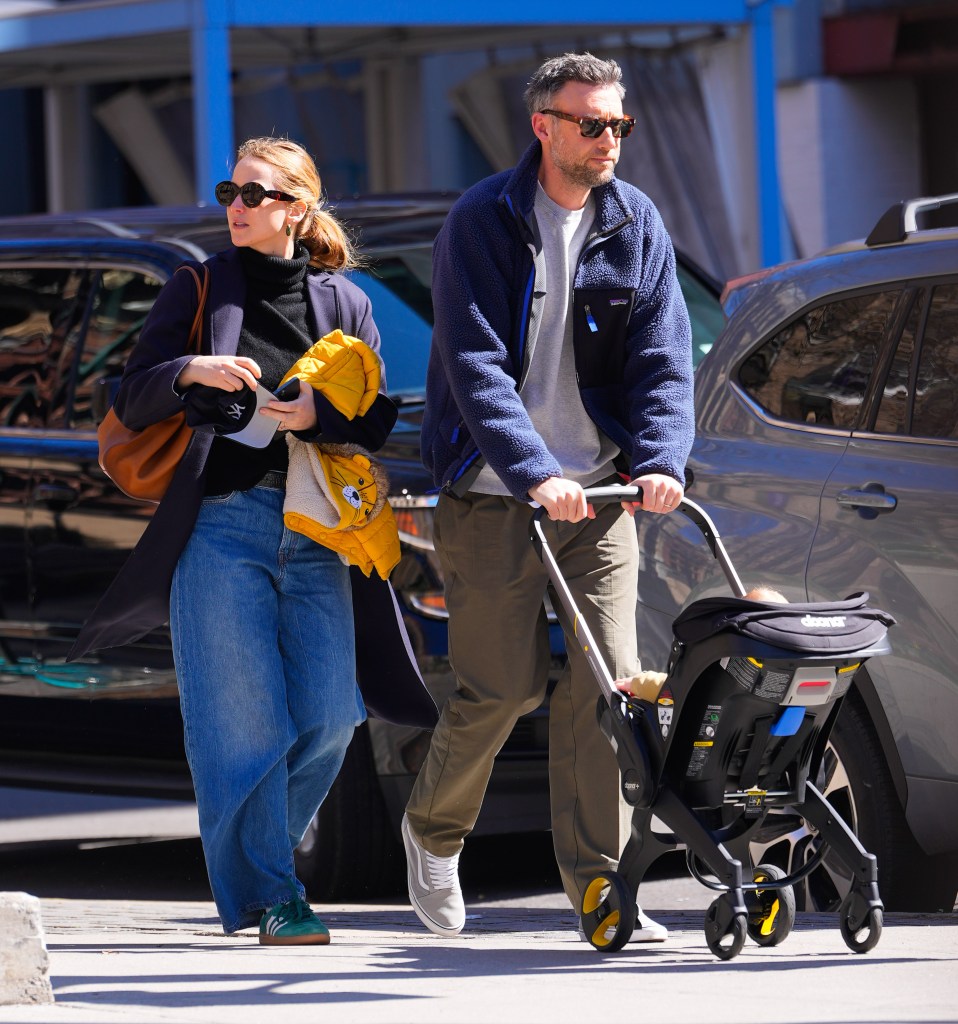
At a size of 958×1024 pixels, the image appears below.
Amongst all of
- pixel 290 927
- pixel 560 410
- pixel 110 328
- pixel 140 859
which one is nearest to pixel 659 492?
pixel 560 410

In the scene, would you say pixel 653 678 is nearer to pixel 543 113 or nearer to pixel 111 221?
pixel 543 113

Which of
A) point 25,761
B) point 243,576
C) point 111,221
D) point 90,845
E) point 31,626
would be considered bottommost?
point 90,845

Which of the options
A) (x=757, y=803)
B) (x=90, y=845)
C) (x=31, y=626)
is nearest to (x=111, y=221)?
(x=31, y=626)

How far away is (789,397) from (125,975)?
2.36 meters

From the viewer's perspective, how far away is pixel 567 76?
4.66m

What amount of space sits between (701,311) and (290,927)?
3175 mm

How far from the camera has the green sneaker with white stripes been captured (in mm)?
4910

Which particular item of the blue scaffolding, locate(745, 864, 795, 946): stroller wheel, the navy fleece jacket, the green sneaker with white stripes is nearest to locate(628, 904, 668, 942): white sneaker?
locate(745, 864, 795, 946): stroller wheel

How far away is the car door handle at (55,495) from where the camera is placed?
21.6 ft

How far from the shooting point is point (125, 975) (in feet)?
15.0

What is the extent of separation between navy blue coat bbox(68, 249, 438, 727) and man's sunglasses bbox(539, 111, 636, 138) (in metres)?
0.77

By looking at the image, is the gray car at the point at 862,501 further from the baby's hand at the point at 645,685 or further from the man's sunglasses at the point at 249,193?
the man's sunglasses at the point at 249,193

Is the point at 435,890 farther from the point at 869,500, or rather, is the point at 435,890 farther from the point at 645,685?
the point at 869,500

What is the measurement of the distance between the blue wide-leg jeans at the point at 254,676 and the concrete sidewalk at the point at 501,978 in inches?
9.0
